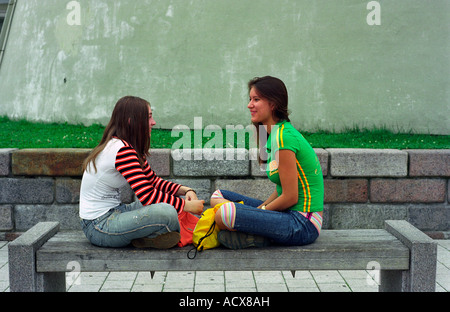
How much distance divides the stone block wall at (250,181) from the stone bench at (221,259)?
7.57 ft

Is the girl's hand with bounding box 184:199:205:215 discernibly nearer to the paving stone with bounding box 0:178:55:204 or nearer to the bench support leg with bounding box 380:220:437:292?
the bench support leg with bounding box 380:220:437:292

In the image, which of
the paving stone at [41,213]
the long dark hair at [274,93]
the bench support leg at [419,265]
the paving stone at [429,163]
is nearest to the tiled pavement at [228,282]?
the paving stone at [41,213]

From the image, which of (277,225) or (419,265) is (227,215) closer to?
(277,225)

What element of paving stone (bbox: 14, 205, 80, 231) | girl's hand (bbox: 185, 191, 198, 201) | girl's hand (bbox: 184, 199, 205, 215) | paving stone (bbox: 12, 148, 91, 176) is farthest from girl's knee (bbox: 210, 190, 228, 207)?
paving stone (bbox: 14, 205, 80, 231)

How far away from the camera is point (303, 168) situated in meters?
3.19

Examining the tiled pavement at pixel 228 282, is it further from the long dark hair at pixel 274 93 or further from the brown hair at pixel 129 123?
the long dark hair at pixel 274 93

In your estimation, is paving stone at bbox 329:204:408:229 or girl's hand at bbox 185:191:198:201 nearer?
girl's hand at bbox 185:191:198:201

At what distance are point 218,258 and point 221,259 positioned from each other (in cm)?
2

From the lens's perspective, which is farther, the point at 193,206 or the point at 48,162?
the point at 48,162

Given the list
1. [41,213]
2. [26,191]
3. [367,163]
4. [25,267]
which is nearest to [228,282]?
[25,267]

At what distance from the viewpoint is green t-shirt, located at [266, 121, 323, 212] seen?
314cm

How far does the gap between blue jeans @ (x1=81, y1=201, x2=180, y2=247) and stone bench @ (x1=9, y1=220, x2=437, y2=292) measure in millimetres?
65

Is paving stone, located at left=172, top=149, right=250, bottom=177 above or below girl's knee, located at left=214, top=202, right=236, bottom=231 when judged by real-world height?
above
